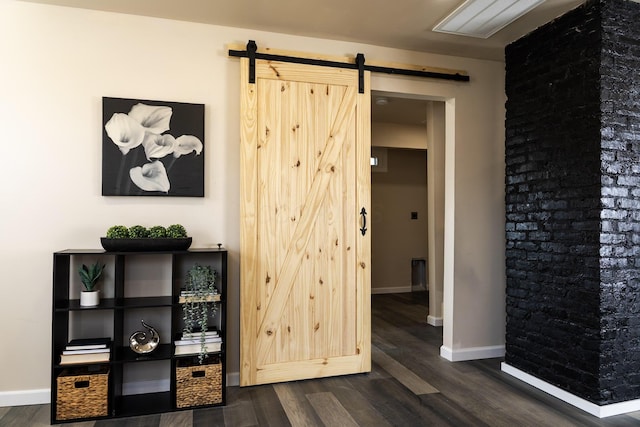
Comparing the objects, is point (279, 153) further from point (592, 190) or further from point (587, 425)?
point (587, 425)

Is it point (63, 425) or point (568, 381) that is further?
point (568, 381)

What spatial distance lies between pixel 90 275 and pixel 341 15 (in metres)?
2.27

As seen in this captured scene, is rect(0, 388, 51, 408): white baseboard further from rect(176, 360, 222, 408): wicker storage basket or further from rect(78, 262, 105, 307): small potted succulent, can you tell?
rect(176, 360, 222, 408): wicker storage basket

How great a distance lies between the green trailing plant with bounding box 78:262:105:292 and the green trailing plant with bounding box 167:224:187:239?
1.55 feet

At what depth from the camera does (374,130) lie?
6.07 metres

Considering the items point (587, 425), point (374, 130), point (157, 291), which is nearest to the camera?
point (587, 425)

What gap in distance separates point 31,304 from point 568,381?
3382 mm

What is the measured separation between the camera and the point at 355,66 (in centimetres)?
321

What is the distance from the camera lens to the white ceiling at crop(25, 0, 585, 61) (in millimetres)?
2668

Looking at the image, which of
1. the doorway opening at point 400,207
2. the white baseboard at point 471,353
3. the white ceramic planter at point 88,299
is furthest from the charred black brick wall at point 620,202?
the doorway opening at point 400,207

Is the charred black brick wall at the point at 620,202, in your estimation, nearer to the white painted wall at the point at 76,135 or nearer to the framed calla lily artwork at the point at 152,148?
the white painted wall at the point at 76,135

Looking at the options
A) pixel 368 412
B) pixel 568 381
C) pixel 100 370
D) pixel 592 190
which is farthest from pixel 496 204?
pixel 100 370

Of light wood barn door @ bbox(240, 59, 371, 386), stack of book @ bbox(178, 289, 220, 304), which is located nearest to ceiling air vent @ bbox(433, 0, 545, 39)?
light wood barn door @ bbox(240, 59, 371, 386)

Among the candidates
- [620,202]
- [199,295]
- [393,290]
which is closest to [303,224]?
[199,295]
